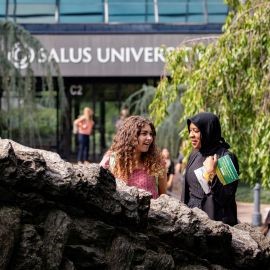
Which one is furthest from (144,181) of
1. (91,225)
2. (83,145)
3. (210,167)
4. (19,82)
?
(83,145)

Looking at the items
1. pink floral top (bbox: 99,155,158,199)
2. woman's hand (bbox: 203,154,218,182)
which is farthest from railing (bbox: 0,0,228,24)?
pink floral top (bbox: 99,155,158,199)

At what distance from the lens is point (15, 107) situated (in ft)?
59.4

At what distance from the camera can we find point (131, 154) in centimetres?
623

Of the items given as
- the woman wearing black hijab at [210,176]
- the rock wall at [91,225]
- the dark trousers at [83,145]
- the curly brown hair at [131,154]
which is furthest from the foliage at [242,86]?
the dark trousers at [83,145]

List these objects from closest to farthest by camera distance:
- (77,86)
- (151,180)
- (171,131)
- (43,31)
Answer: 1. (151,180)
2. (171,131)
3. (43,31)
4. (77,86)

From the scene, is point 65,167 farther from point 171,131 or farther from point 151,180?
point 171,131

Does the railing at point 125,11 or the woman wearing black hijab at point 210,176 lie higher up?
the railing at point 125,11

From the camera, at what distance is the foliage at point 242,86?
10062mm

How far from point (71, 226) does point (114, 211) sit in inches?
7.9

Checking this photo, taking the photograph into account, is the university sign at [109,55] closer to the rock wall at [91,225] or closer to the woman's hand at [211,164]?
the woman's hand at [211,164]

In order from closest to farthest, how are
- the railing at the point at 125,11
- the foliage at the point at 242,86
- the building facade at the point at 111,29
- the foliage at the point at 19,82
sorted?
1. the foliage at the point at 242,86
2. the foliage at the point at 19,82
3. the building facade at the point at 111,29
4. the railing at the point at 125,11

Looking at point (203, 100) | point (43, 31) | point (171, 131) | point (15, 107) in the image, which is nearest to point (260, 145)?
point (203, 100)

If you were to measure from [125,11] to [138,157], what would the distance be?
2511 centimetres

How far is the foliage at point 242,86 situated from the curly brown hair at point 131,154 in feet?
12.3
